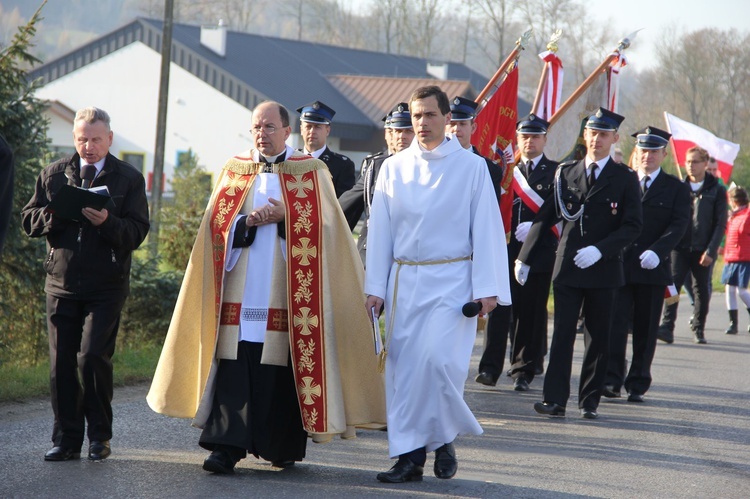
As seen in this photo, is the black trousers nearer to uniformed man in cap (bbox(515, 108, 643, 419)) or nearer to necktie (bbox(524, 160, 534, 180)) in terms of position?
uniformed man in cap (bbox(515, 108, 643, 419))

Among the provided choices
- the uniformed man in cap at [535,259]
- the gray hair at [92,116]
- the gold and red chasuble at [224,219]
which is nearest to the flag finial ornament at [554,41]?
the uniformed man in cap at [535,259]

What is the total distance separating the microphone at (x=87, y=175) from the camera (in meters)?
6.49

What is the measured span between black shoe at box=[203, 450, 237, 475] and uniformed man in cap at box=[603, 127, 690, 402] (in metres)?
4.25

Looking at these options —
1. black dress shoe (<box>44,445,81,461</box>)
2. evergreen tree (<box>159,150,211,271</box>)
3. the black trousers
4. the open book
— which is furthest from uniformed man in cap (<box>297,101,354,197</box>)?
evergreen tree (<box>159,150,211,271</box>)

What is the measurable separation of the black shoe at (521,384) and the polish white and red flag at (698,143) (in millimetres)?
7809

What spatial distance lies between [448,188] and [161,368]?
6.27 ft

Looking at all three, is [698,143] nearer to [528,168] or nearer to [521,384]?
[528,168]

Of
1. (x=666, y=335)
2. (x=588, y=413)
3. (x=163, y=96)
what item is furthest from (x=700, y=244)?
(x=163, y=96)

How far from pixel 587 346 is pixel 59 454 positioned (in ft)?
13.7

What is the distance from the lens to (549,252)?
32.3 ft

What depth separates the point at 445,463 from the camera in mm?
6273

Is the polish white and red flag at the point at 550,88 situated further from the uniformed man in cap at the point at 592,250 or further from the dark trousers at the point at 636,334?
the uniformed man in cap at the point at 592,250

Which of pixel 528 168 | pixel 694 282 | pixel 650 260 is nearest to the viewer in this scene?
pixel 650 260

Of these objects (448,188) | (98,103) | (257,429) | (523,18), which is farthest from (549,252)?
(523,18)
